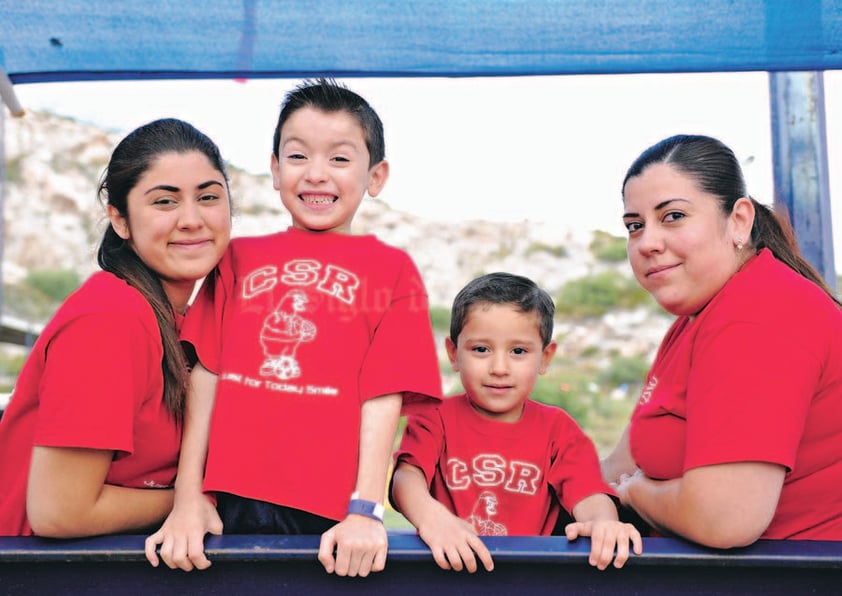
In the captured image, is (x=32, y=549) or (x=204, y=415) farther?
(x=204, y=415)

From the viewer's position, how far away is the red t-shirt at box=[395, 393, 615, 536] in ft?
6.84

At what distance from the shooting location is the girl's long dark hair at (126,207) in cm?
186

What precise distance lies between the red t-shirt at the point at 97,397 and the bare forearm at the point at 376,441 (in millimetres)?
410

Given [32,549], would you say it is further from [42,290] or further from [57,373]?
[42,290]

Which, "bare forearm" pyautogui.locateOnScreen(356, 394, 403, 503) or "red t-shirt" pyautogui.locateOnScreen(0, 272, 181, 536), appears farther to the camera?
"bare forearm" pyautogui.locateOnScreen(356, 394, 403, 503)

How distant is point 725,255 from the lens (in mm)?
1875

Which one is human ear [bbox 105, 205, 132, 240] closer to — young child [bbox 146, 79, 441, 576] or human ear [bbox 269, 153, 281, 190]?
young child [bbox 146, 79, 441, 576]

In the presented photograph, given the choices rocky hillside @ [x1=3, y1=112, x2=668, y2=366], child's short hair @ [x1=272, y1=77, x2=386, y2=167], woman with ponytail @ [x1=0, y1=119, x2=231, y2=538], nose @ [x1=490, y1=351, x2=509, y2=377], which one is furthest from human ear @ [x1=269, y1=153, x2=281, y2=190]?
rocky hillside @ [x1=3, y1=112, x2=668, y2=366]

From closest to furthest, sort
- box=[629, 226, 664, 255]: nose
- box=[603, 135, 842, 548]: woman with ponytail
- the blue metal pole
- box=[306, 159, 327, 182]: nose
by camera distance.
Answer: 1. box=[603, 135, 842, 548]: woman with ponytail
2. box=[629, 226, 664, 255]: nose
3. box=[306, 159, 327, 182]: nose
4. the blue metal pole

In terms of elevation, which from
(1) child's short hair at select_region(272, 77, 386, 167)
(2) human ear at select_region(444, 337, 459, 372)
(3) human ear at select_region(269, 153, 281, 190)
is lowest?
(2) human ear at select_region(444, 337, 459, 372)

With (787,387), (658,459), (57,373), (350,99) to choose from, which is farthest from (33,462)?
(787,387)

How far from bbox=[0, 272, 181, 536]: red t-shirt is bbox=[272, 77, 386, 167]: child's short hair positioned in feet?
1.85

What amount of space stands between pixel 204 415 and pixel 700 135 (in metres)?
1.24

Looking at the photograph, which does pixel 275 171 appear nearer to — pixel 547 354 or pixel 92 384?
pixel 92 384
